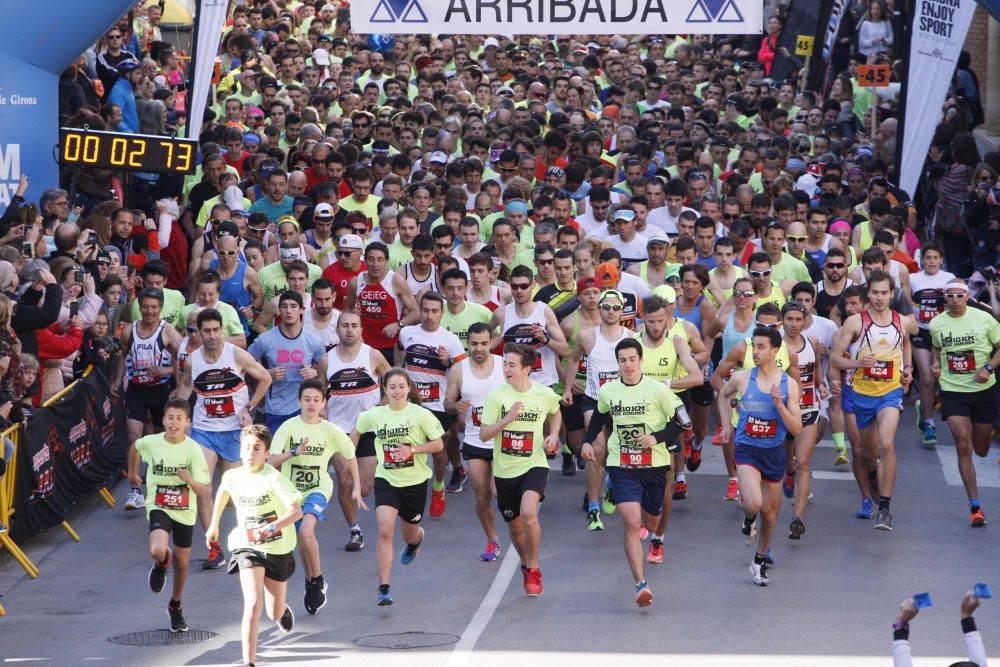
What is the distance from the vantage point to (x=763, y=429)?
41.2 ft

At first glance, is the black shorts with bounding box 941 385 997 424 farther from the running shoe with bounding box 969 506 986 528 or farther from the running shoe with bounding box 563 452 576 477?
the running shoe with bounding box 563 452 576 477

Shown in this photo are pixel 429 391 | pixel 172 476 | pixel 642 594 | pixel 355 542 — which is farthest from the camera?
pixel 429 391

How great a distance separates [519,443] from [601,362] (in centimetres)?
193

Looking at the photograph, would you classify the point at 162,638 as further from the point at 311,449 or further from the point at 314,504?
the point at 311,449

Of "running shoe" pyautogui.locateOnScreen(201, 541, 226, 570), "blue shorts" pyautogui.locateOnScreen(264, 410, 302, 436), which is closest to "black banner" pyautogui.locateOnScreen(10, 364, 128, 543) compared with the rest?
"running shoe" pyautogui.locateOnScreen(201, 541, 226, 570)

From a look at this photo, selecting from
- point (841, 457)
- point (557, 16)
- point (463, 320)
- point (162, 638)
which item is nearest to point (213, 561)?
point (162, 638)

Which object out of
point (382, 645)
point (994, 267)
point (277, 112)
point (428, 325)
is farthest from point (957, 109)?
point (382, 645)

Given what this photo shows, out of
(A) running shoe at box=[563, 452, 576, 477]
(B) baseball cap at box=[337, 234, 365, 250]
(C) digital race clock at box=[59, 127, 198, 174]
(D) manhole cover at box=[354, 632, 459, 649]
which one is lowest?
(D) manhole cover at box=[354, 632, 459, 649]

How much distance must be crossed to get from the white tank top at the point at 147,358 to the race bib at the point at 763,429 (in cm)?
523

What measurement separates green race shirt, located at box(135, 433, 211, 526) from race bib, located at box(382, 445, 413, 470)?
129 centimetres

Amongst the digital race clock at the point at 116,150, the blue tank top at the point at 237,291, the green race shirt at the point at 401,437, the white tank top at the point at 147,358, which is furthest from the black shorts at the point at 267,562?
the digital race clock at the point at 116,150

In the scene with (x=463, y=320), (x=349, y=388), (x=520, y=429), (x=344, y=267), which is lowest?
(x=520, y=429)

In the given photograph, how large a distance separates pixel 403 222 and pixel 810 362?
4.60 metres

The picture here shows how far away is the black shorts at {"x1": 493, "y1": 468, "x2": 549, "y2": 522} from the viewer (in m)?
12.4
